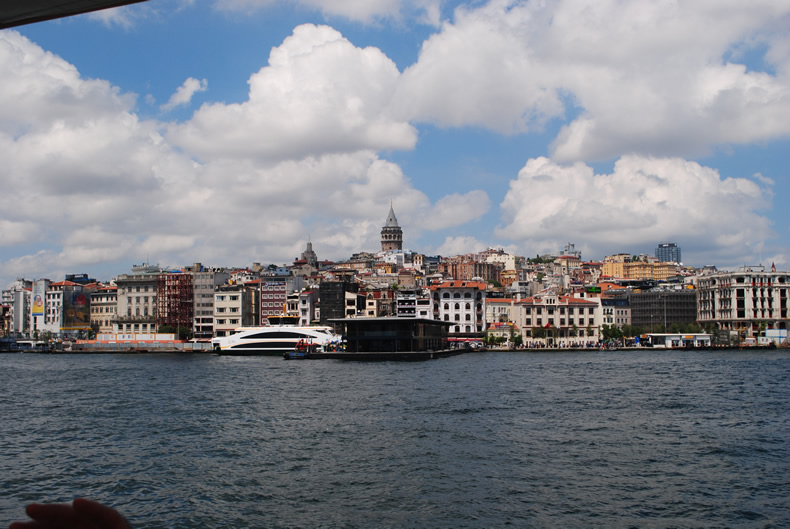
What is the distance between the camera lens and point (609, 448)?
1920 cm

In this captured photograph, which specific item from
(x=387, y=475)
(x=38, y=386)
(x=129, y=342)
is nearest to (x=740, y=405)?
(x=387, y=475)

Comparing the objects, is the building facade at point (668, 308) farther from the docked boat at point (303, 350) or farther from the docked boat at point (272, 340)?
the docked boat at point (303, 350)

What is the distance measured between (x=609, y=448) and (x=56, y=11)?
16.6 m

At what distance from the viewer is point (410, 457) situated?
715 inches

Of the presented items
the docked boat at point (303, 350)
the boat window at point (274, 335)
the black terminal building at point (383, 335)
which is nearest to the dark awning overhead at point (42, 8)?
the black terminal building at point (383, 335)

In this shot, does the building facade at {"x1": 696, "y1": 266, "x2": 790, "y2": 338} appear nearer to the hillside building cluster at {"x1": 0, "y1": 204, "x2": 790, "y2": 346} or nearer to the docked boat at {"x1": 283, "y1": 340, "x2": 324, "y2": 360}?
the hillside building cluster at {"x1": 0, "y1": 204, "x2": 790, "y2": 346}

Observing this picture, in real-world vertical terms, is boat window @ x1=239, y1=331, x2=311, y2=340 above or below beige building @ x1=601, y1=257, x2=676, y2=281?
below

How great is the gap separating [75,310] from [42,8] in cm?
12247

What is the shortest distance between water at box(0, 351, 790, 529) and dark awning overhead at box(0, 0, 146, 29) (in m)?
9.11

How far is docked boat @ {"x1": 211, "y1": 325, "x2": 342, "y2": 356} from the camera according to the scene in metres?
88.0

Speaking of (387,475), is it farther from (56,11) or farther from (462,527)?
(56,11)

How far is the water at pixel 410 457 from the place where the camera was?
13.7m

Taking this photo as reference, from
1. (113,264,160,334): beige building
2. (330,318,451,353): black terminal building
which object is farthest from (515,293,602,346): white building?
(113,264,160,334): beige building

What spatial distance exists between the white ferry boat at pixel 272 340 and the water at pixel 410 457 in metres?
53.5
